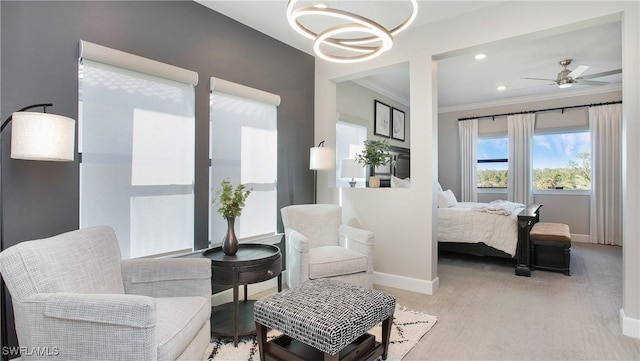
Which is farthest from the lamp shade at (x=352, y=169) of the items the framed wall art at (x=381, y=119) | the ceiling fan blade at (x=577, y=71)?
the ceiling fan blade at (x=577, y=71)

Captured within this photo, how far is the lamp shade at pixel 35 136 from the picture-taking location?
5.37 feet

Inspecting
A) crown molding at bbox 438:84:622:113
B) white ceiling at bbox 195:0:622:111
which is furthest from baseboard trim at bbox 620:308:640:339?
crown molding at bbox 438:84:622:113

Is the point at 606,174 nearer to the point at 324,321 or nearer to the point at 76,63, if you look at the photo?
the point at 324,321

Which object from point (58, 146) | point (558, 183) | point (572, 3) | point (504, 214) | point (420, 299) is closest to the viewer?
point (58, 146)

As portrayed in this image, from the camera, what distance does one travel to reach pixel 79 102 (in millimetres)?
2188

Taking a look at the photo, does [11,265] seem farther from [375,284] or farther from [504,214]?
[504,214]

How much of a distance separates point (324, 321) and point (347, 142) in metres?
3.65

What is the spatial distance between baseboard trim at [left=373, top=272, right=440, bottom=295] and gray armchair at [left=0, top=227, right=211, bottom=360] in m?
2.25

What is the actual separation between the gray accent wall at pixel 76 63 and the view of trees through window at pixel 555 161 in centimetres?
509

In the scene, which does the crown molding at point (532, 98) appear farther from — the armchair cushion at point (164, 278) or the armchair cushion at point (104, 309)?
the armchair cushion at point (104, 309)

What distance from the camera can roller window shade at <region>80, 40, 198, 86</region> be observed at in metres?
2.17

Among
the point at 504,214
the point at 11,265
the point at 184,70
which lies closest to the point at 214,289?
the point at 11,265

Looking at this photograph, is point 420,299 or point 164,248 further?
point 420,299

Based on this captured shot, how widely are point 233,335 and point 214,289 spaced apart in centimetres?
77
